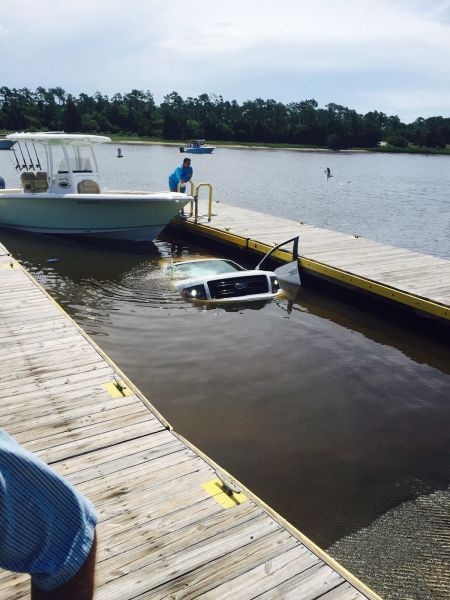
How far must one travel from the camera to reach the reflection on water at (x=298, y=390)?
5199 millimetres

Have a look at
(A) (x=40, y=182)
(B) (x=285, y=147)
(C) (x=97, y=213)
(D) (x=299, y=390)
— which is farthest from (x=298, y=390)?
(B) (x=285, y=147)

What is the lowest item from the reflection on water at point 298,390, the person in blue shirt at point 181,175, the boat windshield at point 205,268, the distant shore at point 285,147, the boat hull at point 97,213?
the reflection on water at point 298,390

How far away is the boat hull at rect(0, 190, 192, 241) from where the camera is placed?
14.5 meters

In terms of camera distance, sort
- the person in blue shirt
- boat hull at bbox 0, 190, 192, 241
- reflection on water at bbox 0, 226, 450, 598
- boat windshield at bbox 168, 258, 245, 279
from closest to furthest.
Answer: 1. reflection on water at bbox 0, 226, 450, 598
2. boat windshield at bbox 168, 258, 245, 279
3. boat hull at bbox 0, 190, 192, 241
4. the person in blue shirt

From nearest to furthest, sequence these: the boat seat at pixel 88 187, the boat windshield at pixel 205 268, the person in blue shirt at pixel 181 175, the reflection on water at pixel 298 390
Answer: the reflection on water at pixel 298 390
the boat windshield at pixel 205 268
the boat seat at pixel 88 187
the person in blue shirt at pixel 181 175

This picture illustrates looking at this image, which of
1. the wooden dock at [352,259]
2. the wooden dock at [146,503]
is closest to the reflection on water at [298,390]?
the wooden dock at [352,259]

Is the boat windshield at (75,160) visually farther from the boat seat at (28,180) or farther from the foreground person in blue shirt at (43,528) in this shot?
the foreground person in blue shirt at (43,528)

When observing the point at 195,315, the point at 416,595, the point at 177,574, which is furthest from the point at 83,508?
the point at 195,315

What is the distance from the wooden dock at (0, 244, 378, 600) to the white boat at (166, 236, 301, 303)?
4694 mm

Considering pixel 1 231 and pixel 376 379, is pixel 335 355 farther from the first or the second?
pixel 1 231

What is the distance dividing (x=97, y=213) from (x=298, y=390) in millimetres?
10049

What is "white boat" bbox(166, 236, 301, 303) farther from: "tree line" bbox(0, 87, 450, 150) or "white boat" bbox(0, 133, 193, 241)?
"tree line" bbox(0, 87, 450, 150)

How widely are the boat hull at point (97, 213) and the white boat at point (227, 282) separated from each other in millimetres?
3668

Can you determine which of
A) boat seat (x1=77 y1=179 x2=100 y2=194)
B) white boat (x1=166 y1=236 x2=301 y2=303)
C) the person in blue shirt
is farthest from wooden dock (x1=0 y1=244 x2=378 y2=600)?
the person in blue shirt
